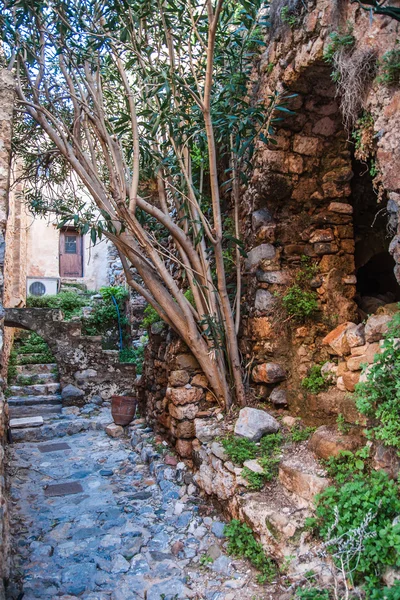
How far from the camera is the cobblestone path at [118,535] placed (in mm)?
2455

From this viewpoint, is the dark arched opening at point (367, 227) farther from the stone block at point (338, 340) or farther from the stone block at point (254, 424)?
the stone block at point (254, 424)

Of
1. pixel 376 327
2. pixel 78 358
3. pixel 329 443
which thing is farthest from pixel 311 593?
pixel 78 358

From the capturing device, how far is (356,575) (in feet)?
6.40

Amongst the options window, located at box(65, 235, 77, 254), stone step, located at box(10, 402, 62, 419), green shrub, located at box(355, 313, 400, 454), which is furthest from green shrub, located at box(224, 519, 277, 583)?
window, located at box(65, 235, 77, 254)

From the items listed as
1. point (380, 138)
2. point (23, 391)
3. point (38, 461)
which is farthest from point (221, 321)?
point (23, 391)

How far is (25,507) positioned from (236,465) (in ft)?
5.97

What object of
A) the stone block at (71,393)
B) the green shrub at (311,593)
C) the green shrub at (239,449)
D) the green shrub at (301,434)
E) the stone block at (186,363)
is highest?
the stone block at (186,363)

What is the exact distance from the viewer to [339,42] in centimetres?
264

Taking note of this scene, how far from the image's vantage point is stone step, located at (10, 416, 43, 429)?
18.7ft

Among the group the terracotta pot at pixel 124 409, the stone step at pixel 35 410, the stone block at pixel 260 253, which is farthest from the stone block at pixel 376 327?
the stone step at pixel 35 410

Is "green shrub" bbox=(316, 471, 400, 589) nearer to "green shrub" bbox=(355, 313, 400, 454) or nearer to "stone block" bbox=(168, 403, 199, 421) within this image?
"green shrub" bbox=(355, 313, 400, 454)

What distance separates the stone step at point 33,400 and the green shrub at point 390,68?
6.25 meters

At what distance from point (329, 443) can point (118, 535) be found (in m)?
1.62

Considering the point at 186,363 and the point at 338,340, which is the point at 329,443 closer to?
the point at 338,340
